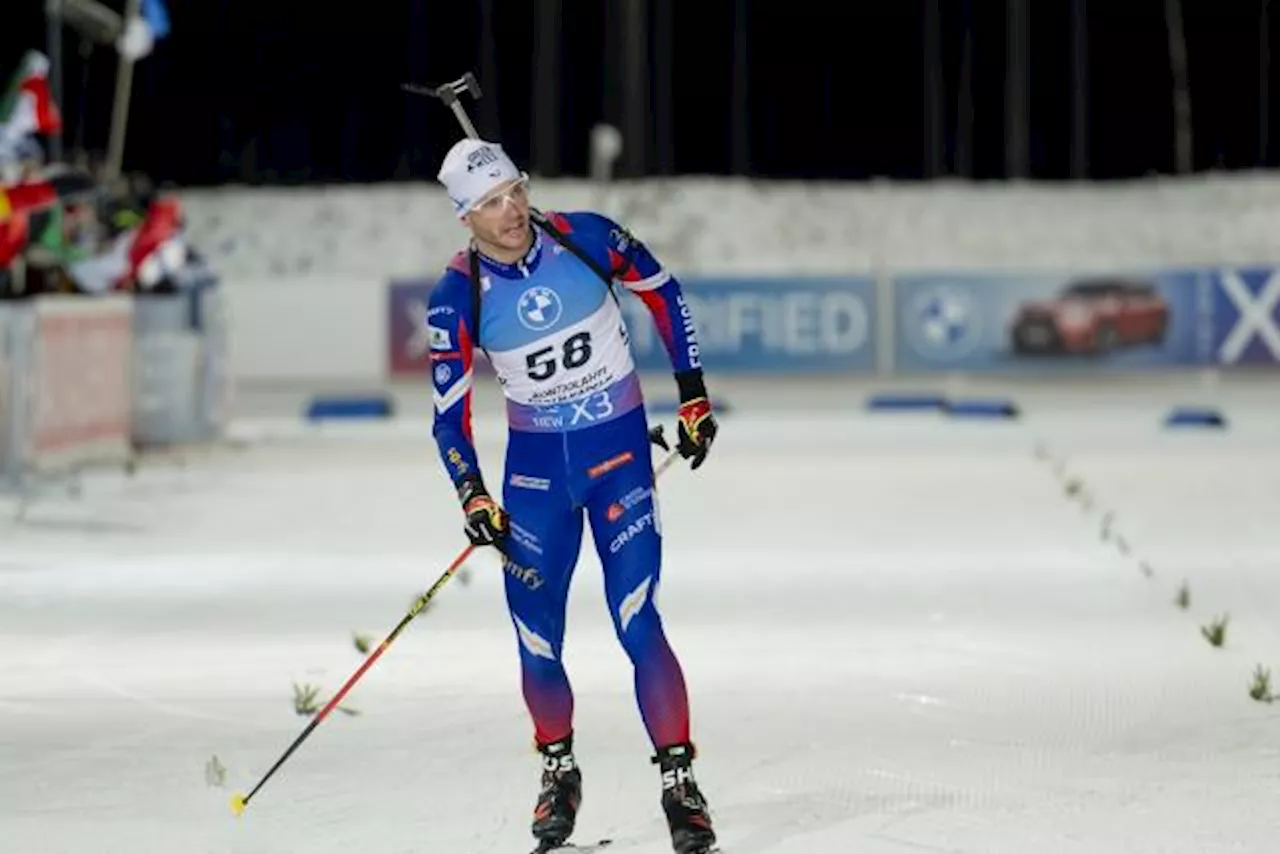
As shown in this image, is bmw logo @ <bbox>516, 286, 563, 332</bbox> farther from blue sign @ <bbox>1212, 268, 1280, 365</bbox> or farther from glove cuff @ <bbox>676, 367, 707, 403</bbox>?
blue sign @ <bbox>1212, 268, 1280, 365</bbox>

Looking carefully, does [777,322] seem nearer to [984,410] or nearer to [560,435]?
[984,410]

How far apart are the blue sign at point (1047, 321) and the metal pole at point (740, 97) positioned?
16085 mm

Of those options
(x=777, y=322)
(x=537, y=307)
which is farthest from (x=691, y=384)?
(x=777, y=322)

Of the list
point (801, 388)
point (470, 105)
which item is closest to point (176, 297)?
point (801, 388)

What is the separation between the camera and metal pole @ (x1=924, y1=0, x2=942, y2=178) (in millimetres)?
49375

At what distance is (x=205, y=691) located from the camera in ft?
34.4

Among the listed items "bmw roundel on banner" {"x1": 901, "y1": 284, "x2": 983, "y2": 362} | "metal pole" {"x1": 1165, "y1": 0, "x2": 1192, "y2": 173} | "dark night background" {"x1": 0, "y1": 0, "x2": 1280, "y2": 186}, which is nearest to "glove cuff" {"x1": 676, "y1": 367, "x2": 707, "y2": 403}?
"bmw roundel on banner" {"x1": 901, "y1": 284, "x2": 983, "y2": 362}

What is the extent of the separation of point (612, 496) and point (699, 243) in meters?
39.0

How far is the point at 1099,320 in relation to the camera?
33.9 metres

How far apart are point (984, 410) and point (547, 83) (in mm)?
20096

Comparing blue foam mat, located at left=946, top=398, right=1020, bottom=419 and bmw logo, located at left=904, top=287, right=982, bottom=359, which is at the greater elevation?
bmw logo, located at left=904, top=287, right=982, bottom=359

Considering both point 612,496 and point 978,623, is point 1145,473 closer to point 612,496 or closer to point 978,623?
point 978,623

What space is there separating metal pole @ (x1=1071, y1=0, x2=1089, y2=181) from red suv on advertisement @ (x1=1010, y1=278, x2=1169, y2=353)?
50.3 feet

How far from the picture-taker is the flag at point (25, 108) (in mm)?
20609
